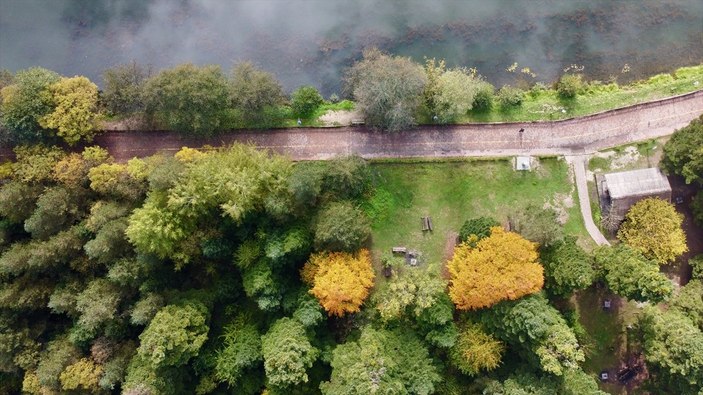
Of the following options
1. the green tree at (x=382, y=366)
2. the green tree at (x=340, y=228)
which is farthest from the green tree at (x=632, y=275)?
the green tree at (x=340, y=228)

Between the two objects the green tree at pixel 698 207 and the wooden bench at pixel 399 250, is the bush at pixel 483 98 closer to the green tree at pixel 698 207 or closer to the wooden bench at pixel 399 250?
the wooden bench at pixel 399 250

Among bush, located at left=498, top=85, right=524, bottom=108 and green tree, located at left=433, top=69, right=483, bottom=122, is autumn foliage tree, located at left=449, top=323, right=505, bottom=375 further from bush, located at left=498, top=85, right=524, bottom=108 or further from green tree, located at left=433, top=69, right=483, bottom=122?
bush, located at left=498, top=85, right=524, bottom=108

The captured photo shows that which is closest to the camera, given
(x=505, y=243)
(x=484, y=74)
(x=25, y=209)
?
(x=505, y=243)

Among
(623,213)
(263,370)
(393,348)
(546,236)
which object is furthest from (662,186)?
(263,370)

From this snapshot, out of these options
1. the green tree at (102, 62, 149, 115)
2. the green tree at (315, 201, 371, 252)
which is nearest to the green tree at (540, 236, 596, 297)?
the green tree at (315, 201, 371, 252)

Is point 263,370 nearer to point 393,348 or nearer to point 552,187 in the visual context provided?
point 393,348

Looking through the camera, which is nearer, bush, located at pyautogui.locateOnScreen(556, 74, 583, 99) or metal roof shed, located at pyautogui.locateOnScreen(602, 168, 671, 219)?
metal roof shed, located at pyautogui.locateOnScreen(602, 168, 671, 219)
